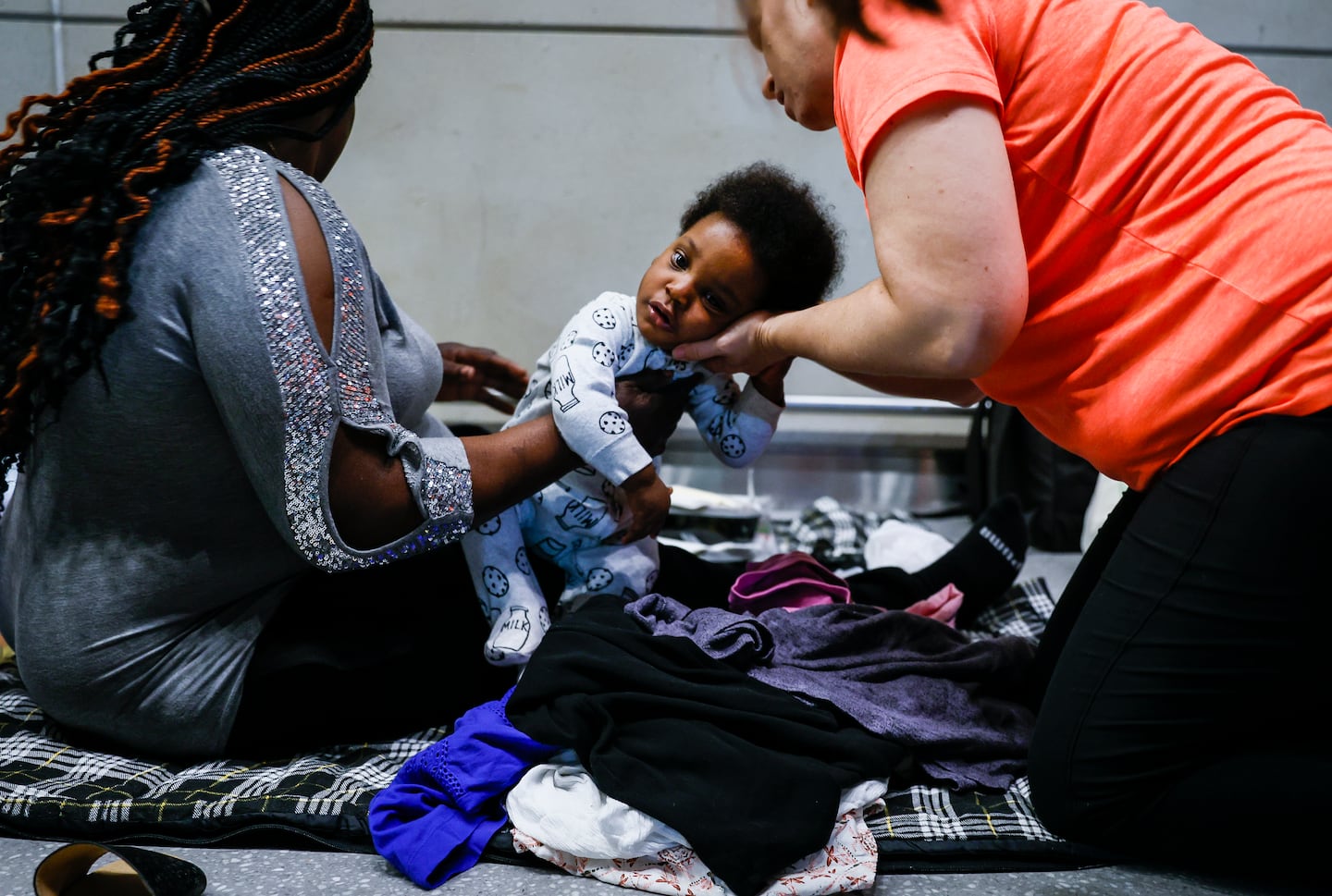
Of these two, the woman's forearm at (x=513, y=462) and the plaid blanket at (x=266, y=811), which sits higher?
the woman's forearm at (x=513, y=462)

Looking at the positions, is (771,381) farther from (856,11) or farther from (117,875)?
(117,875)

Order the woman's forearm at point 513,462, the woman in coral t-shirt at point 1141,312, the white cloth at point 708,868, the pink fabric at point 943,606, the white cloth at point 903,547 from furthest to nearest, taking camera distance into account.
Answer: the white cloth at point 903,547 < the pink fabric at point 943,606 < the woman's forearm at point 513,462 < the white cloth at point 708,868 < the woman in coral t-shirt at point 1141,312

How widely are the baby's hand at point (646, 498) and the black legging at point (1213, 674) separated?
625 mm

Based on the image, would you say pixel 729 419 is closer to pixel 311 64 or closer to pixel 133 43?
pixel 311 64

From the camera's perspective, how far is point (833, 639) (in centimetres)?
149

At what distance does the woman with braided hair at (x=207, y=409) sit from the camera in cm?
106

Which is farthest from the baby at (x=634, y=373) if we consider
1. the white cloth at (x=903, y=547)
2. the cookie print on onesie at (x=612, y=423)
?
the white cloth at (x=903, y=547)

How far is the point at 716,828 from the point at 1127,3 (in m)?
1.03

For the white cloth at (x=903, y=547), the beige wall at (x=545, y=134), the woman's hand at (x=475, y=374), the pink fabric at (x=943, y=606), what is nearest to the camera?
the pink fabric at (x=943, y=606)

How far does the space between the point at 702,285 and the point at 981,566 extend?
912 millimetres

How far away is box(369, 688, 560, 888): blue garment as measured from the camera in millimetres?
1152

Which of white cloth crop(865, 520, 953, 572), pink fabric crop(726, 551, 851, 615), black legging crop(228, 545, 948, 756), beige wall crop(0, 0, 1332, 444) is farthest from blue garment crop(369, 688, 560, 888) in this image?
beige wall crop(0, 0, 1332, 444)

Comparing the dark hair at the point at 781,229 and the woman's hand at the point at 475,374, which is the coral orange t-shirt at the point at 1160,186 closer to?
the dark hair at the point at 781,229

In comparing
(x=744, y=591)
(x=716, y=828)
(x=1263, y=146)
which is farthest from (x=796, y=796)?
(x=1263, y=146)
